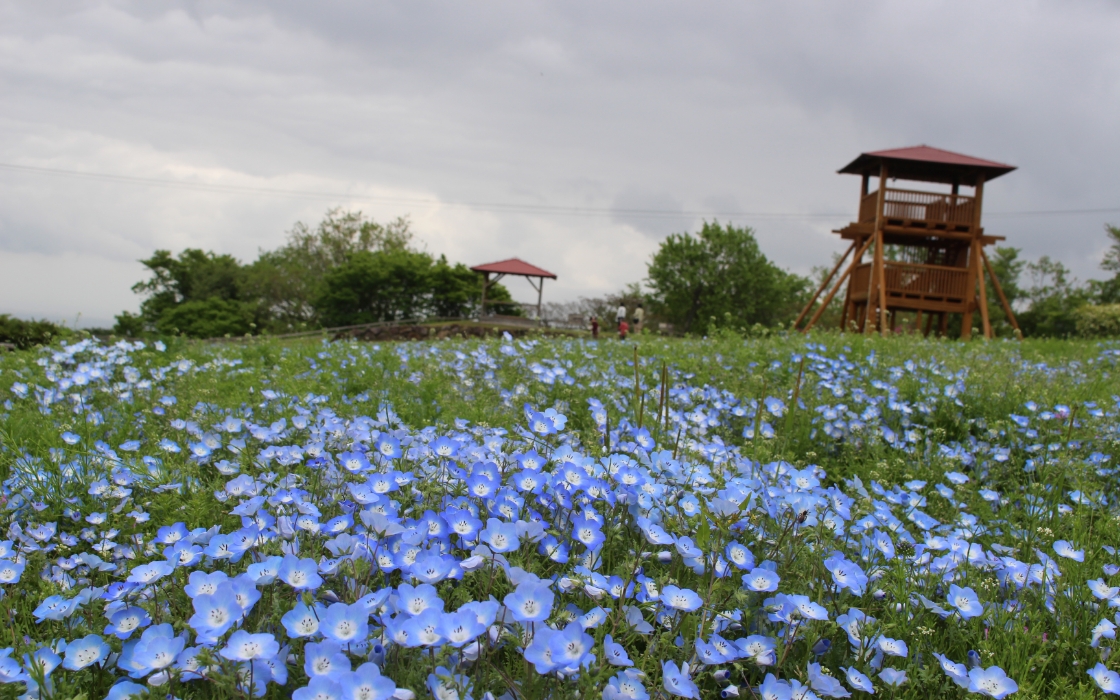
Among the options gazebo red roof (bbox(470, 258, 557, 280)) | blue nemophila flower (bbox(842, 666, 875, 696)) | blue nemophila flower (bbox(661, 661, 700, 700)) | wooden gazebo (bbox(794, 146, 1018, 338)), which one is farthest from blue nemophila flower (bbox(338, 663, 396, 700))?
gazebo red roof (bbox(470, 258, 557, 280))

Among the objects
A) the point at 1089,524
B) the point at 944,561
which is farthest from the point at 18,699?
the point at 1089,524

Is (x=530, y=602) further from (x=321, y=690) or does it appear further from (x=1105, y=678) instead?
(x=1105, y=678)

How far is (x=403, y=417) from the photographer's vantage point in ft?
11.5

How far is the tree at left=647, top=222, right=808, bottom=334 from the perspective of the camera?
3425 centimetres

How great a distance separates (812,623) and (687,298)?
33.4m

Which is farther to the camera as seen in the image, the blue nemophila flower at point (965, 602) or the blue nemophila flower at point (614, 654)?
the blue nemophila flower at point (965, 602)

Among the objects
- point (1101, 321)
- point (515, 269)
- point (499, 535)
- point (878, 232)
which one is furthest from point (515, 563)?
point (515, 269)

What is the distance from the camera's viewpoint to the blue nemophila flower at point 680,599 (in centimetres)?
163

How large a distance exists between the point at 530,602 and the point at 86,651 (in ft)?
3.24

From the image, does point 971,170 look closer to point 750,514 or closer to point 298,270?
point 750,514

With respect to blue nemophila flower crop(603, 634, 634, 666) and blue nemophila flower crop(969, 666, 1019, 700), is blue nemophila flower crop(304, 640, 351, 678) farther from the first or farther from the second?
blue nemophila flower crop(969, 666, 1019, 700)

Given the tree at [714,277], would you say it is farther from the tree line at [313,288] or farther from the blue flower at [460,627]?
the blue flower at [460,627]

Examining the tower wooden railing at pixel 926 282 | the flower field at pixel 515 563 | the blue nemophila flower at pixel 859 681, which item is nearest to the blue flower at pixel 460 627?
the flower field at pixel 515 563

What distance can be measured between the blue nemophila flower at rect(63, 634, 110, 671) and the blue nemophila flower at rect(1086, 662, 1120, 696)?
237 centimetres
